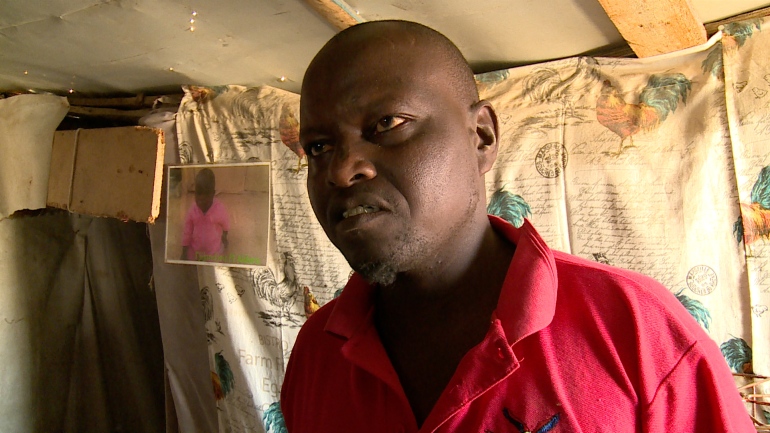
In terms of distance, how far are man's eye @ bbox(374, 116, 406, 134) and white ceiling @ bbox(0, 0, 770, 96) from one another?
1.74 ft

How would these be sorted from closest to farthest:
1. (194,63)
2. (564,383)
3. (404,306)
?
(564,383), (404,306), (194,63)

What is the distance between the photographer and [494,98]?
1245 mm

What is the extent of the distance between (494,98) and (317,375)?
0.85 m

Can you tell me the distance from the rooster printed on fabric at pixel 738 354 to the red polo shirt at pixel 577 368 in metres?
0.62

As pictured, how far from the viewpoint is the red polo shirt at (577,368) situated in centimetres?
46

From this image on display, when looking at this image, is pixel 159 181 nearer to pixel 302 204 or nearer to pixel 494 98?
pixel 302 204

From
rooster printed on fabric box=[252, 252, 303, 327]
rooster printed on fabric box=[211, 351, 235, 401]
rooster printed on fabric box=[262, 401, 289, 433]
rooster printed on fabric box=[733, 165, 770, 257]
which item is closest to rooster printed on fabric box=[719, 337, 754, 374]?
rooster printed on fabric box=[733, 165, 770, 257]

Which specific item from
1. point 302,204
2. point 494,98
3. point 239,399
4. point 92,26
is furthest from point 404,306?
point 239,399

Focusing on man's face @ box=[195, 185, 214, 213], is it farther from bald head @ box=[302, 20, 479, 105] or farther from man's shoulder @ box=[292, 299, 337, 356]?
bald head @ box=[302, 20, 479, 105]

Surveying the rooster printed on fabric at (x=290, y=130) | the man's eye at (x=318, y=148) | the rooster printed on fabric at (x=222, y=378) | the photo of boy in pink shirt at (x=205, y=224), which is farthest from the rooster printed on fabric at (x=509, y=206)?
the rooster printed on fabric at (x=222, y=378)

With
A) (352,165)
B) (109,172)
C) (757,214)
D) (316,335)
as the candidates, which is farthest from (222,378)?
(757,214)

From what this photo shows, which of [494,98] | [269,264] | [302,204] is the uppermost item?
[494,98]

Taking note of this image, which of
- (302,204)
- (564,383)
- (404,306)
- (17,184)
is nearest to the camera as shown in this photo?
(564,383)

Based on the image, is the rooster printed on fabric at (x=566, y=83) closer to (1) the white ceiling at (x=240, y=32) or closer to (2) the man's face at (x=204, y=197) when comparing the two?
(1) the white ceiling at (x=240, y=32)
